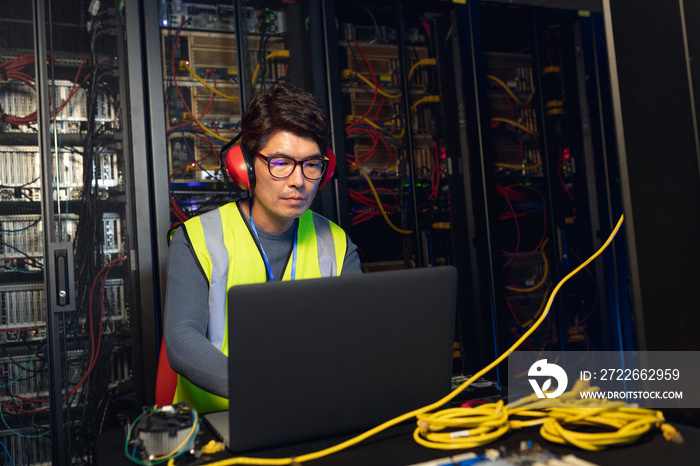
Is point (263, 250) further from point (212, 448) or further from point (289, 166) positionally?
point (212, 448)

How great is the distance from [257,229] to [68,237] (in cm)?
85

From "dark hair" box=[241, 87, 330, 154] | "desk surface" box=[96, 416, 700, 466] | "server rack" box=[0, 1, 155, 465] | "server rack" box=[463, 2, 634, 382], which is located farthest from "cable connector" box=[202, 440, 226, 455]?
"server rack" box=[463, 2, 634, 382]

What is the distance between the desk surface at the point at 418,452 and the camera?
625mm

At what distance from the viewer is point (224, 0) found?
89.3 inches

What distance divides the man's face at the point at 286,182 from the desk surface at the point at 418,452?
73 centimetres

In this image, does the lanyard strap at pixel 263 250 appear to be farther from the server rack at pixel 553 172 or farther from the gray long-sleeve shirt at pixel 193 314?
the server rack at pixel 553 172

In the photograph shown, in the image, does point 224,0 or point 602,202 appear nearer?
point 224,0

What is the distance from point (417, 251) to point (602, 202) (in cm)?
111

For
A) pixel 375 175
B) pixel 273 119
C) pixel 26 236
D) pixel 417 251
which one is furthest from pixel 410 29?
pixel 26 236

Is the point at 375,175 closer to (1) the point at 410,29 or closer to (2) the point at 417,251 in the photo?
(2) the point at 417,251

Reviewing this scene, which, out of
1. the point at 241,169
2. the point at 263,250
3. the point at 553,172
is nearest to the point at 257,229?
the point at 263,250

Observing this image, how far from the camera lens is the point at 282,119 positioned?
1.39m

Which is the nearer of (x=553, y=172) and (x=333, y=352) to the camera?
(x=333, y=352)

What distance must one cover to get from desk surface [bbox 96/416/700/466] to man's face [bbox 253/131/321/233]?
731mm
